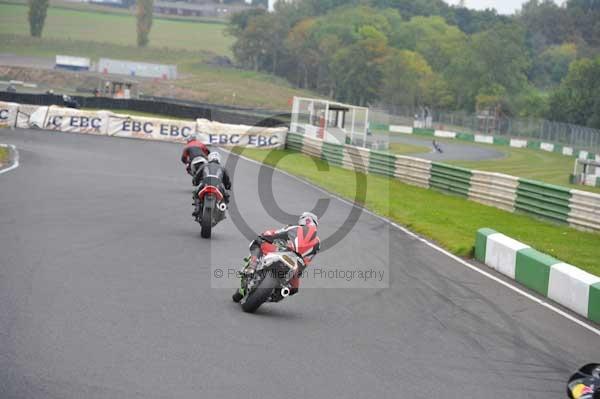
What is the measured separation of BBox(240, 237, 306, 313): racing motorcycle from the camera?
9742mm

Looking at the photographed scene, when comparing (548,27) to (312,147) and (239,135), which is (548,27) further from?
(312,147)

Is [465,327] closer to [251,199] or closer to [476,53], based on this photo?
[251,199]

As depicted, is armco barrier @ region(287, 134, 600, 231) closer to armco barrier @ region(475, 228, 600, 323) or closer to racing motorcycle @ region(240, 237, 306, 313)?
armco barrier @ region(475, 228, 600, 323)

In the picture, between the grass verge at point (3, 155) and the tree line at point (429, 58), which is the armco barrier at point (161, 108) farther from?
the tree line at point (429, 58)

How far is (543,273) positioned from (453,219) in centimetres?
784

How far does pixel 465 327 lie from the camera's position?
10.4 meters

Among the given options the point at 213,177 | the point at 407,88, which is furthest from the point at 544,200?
the point at 407,88

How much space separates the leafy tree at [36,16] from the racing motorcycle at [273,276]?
395 feet

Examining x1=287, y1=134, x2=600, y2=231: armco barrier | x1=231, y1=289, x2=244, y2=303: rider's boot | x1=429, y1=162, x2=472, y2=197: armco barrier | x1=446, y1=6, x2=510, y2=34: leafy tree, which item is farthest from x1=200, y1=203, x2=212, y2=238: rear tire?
x1=446, y1=6, x2=510, y2=34: leafy tree

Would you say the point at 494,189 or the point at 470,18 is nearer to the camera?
the point at 494,189

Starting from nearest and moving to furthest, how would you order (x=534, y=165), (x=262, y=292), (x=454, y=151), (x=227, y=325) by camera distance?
(x=227, y=325) < (x=262, y=292) < (x=534, y=165) < (x=454, y=151)

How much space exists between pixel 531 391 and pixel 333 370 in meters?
1.69

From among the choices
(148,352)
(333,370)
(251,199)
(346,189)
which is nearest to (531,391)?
(333,370)

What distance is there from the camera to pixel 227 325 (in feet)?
30.2
